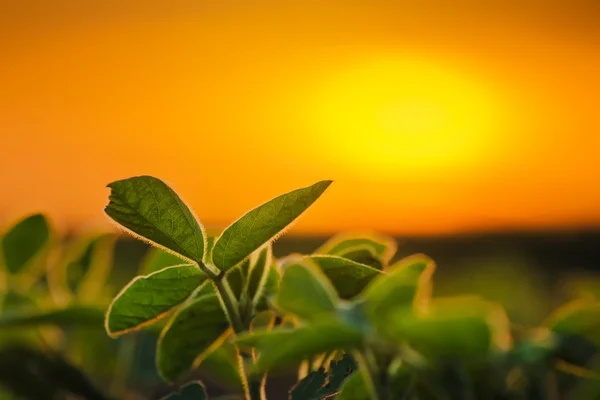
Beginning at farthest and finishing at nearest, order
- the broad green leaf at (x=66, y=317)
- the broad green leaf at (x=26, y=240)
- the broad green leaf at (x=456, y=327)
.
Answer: the broad green leaf at (x=26, y=240)
the broad green leaf at (x=66, y=317)
the broad green leaf at (x=456, y=327)

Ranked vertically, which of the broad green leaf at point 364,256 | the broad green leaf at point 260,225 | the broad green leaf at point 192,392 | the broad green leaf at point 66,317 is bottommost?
the broad green leaf at point 192,392

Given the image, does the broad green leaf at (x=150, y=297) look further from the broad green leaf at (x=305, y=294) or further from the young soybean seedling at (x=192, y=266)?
the broad green leaf at (x=305, y=294)

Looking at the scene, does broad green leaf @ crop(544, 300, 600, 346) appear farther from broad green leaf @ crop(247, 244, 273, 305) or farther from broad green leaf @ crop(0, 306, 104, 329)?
broad green leaf @ crop(0, 306, 104, 329)

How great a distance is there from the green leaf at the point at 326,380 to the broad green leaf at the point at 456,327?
0.67 feet

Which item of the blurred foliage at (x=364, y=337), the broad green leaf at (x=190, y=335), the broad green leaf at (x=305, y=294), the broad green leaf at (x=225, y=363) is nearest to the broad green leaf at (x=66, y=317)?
the blurred foliage at (x=364, y=337)

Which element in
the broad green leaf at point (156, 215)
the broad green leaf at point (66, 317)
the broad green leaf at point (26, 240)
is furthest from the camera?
the broad green leaf at point (26, 240)

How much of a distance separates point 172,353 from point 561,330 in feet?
1.18

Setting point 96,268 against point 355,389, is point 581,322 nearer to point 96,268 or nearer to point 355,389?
point 355,389

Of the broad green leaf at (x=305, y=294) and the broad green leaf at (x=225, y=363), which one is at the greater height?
the broad green leaf at (x=305, y=294)

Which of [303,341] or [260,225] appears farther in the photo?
[260,225]

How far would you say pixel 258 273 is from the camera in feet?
2.08

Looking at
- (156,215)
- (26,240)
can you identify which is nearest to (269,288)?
(156,215)

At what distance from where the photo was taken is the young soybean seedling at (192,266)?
1.86ft

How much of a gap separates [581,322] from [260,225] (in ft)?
0.77
